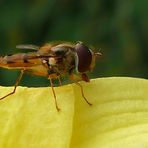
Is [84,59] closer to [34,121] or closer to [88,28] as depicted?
[34,121]

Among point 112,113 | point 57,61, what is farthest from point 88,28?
point 112,113

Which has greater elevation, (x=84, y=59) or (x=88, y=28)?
(x=84, y=59)

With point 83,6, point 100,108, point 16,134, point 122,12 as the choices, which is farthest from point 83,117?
point 83,6

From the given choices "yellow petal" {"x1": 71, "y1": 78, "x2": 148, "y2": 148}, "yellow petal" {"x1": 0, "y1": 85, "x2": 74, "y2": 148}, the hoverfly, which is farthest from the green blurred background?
"yellow petal" {"x1": 0, "y1": 85, "x2": 74, "y2": 148}

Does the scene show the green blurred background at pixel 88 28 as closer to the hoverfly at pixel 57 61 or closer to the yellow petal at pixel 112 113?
the hoverfly at pixel 57 61

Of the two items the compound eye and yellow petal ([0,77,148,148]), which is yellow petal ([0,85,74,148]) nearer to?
yellow petal ([0,77,148,148])

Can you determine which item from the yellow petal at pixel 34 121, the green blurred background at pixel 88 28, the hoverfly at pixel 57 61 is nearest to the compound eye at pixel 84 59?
the hoverfly at pixel 57 61
